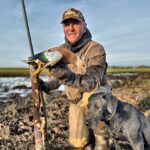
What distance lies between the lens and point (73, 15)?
7.40m

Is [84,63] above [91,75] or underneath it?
above

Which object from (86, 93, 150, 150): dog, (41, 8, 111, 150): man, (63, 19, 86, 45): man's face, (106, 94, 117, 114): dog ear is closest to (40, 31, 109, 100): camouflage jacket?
(41, 8, 111, 150): man

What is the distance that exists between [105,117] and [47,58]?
1.27 m

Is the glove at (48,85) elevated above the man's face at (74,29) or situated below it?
below

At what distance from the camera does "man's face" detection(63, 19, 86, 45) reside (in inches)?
296

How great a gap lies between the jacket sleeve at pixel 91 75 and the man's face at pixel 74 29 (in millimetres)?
403

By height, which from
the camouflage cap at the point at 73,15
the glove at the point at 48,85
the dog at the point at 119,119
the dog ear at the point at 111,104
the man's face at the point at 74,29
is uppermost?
the camouflage cap at the point at 73,15

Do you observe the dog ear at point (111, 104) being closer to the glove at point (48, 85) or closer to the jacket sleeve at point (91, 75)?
the jacket sleeve at point (91, 75)

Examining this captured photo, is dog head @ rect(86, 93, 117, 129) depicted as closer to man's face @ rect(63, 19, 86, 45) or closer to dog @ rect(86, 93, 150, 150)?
dog @ rect(86, 93, 150, 150)

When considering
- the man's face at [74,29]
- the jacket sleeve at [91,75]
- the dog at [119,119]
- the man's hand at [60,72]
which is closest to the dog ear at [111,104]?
the dog at [119,119]

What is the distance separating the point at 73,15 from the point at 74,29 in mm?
263

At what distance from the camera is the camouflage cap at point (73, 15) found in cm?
740

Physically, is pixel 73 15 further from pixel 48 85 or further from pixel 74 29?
pixel 48 85

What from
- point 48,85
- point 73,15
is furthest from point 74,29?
point 48,85
